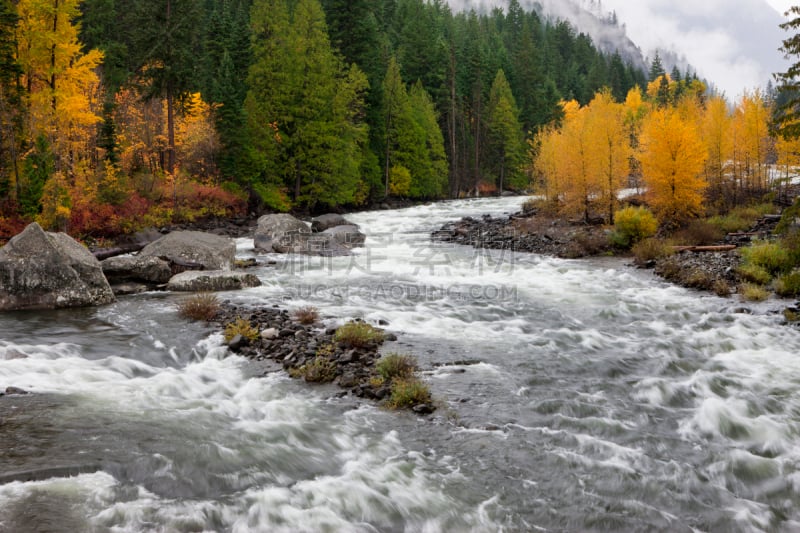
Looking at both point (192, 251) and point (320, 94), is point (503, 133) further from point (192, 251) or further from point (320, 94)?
point (192, 251)

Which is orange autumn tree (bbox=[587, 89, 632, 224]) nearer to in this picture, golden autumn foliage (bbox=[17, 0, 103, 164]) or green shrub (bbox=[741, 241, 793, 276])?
green shrub (bbox=[741, 241, 793, 276])

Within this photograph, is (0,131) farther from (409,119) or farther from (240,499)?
(409,119)

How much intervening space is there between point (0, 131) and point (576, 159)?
93.6 ft

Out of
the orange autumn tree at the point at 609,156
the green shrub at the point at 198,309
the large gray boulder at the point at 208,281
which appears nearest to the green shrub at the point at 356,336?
the green shrub at the point at 198,309

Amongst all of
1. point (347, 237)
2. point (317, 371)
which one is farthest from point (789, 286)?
point (347, 237)

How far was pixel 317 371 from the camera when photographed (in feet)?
30.5

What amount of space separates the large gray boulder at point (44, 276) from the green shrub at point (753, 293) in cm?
1790

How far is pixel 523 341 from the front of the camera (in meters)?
12.0

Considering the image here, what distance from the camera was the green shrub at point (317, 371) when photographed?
9.27 m

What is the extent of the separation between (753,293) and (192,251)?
57.7ft

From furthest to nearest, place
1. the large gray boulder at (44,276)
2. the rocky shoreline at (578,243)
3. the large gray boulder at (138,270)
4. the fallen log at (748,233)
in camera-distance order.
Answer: the fallen log at (748,233) < the rocky shoreline at (578,243) < the large gray boulder at (138,270) < the large gray boulder at (44,276)

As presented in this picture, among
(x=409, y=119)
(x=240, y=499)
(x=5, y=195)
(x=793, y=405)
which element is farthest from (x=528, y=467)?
(x=409, y=119)

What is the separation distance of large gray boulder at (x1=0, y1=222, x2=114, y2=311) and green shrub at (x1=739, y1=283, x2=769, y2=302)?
1790cm

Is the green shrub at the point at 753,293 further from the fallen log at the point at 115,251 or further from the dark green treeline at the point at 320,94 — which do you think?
the dark green treeline at the point at 320,94
